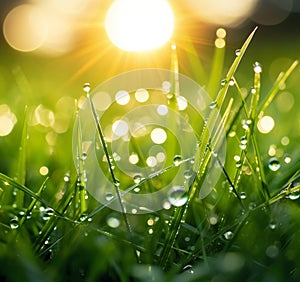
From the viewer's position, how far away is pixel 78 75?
351 cm

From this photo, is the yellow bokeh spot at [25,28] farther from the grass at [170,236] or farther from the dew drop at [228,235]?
the dew drop at [228,235]

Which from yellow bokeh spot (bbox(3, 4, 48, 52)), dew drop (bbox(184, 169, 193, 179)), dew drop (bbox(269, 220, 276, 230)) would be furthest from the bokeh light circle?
yellow bokeh spot (bbox(3, 4, 48, 52))

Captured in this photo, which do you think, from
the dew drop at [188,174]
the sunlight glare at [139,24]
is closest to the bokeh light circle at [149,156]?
the dew drop at [188,174]

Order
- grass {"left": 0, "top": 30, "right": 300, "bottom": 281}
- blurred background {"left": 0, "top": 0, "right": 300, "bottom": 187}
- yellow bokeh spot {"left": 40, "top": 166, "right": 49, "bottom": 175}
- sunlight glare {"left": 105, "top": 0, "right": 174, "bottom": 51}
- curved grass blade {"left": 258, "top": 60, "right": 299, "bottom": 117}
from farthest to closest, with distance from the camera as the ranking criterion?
sunlight glare {"left": 105, "top": 0, "right": 174, "bottom": 51}, blurred background {"left": 0, "top": 0, "right": 300, "bottom": 187}, yellow bokeh spot {"left": 40, "top": 166, "right": 49, "bottom": 175}, curved grass blade {"left": 258, "top": 60, "right": 299, "bottom": 117}, grass {"left": 0, "top": 30, "right": 300, "bottom": 281}

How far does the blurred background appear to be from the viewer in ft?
4.72

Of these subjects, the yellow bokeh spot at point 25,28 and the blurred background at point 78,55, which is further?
the yellow bokeh spot at point 25,28

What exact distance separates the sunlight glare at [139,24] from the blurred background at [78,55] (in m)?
0.09

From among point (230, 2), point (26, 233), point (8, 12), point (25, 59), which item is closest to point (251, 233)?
point (26, 233)

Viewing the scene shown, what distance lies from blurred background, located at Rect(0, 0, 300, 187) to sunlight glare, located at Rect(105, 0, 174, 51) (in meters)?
0.09

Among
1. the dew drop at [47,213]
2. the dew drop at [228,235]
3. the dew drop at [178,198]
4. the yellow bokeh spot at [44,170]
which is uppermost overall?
the yellow bokeh spot at [44,170]

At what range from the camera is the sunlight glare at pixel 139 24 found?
2.77 m

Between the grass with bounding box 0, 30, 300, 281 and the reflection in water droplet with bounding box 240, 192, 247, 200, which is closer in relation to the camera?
the grass with bounding box 0, 30, 300, 281

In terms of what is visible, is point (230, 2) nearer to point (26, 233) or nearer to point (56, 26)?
point (56, 26)

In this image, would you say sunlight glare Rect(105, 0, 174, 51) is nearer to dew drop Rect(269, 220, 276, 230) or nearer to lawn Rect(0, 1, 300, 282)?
lawn Rect(0, 1, 300, 282)
